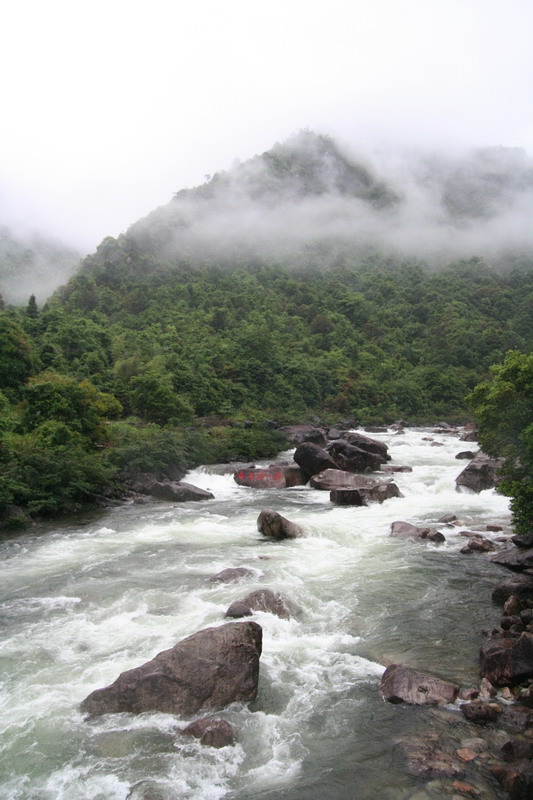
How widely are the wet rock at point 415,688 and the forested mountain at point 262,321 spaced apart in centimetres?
1546

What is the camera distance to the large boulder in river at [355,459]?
29094 millimetres

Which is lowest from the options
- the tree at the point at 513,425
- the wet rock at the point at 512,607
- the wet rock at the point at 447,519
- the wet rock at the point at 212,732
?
the wet rock at the point at 447,519

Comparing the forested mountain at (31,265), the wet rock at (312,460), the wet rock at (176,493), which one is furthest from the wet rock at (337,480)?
the forested mountain at (31,265)

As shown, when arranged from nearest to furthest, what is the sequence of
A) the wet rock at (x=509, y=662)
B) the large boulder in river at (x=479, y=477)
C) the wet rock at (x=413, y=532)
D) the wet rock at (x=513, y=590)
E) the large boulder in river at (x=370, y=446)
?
1. the wet rock at (x=509, y=662)
2. the wet rock at (x=513, y=590)
3. the wet rock at (x=413, y=532)
4. the large boulder in river at (x=479, y=477)
5. the large boulder in river at (x=370, y=446)

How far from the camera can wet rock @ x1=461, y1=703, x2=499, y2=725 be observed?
7.20 m

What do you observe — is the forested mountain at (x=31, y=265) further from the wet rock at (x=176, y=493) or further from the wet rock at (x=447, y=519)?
the wet rock at (x=447, y=519)

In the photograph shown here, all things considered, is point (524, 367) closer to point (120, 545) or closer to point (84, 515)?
point (120, 545)

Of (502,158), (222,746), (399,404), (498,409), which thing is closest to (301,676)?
(222,746)

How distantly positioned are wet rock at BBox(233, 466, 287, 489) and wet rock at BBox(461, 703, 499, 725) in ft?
63.3

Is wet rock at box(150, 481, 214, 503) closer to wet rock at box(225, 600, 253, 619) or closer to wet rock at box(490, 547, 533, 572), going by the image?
wet rock at box(225, 600, 253, 619)

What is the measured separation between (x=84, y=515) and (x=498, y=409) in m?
15.6

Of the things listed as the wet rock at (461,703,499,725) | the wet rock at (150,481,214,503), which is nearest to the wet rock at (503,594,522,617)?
the wet rock at (461,703,499,725)

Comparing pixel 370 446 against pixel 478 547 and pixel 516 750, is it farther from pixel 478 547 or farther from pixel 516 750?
pixel 516 750

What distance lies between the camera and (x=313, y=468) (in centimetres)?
2692
